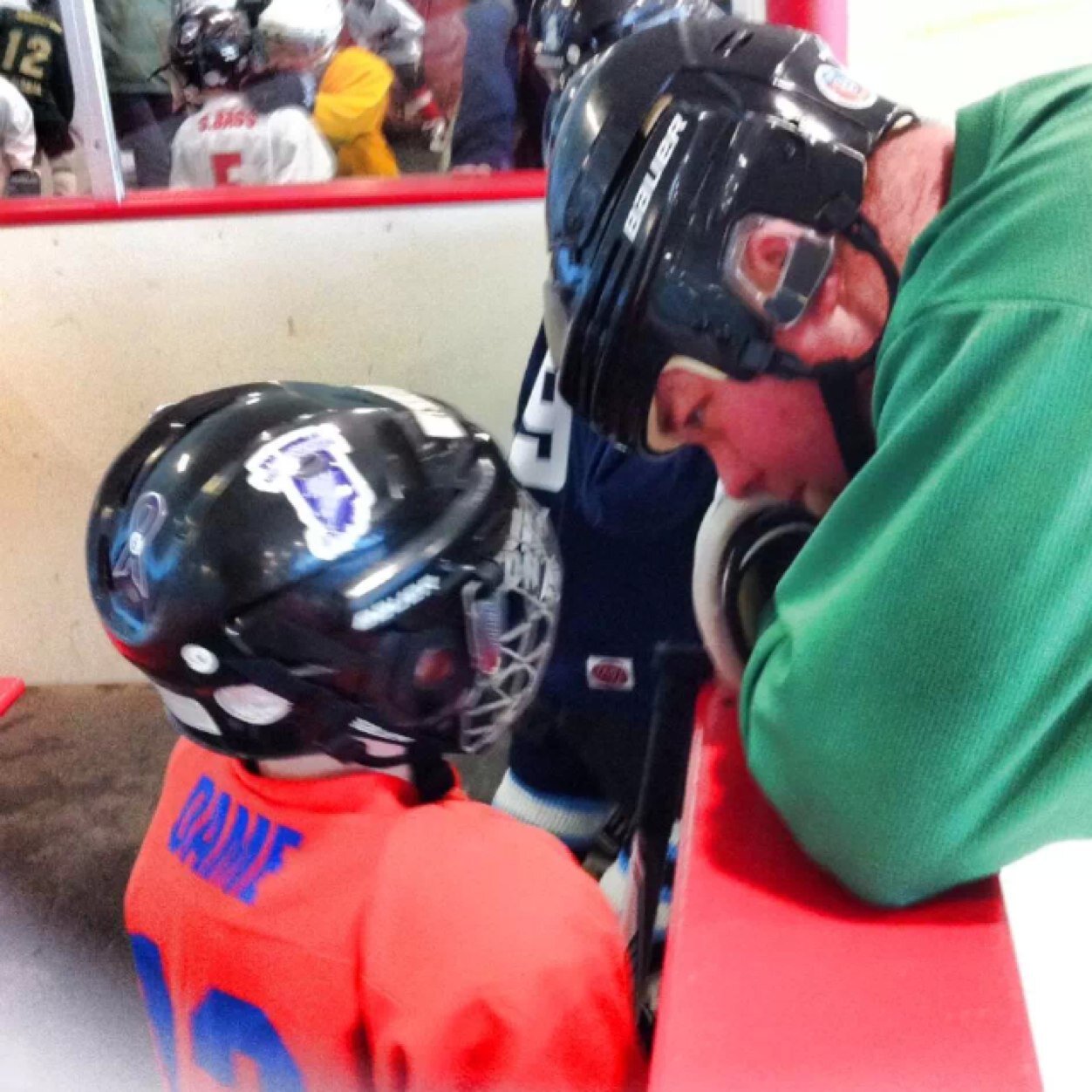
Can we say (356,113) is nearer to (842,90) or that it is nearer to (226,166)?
(226,166)

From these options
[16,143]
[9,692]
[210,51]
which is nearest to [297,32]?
[210,51]

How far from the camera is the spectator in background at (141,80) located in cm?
281

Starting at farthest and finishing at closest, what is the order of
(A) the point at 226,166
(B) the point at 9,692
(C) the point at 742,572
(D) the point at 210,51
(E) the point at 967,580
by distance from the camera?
(D) the point at 210,51, (A) the point at 226,166, (B) the point at 9,692, (C) the point at 742,572, (E) the point at 967,580

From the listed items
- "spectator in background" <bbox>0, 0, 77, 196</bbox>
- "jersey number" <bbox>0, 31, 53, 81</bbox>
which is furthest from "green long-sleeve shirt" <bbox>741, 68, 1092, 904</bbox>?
"jersey number" <bbox>0, 31, 53, 81</bbox>

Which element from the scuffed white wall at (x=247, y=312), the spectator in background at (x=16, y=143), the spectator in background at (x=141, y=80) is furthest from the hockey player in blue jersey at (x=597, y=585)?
the spectator in background at (x=16, y=143)

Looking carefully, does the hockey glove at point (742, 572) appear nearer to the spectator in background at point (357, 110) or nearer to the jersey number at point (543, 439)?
the jersey number at point (543, 439)

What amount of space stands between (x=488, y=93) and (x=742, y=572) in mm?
2152

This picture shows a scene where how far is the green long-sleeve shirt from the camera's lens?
605 millimetres

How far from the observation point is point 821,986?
647 mm

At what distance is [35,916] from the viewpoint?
6.47 ft

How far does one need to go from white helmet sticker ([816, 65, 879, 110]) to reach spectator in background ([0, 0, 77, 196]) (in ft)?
7.81

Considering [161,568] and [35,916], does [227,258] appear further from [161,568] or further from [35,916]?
[161,568]

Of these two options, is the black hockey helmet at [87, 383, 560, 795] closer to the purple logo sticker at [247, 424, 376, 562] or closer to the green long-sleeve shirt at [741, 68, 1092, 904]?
the purple logo sticker at [247, 424, 376, 562]

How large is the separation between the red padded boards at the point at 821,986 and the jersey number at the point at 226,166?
97.4 inches
